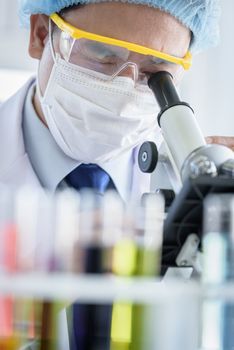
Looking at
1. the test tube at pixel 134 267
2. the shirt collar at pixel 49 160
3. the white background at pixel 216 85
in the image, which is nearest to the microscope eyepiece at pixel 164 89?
the shirt collar at pixel 49 160

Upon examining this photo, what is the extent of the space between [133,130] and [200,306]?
764mm

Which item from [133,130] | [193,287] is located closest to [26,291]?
[193,287]

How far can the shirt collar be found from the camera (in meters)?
1.43

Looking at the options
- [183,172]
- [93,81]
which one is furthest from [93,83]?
[183,172]

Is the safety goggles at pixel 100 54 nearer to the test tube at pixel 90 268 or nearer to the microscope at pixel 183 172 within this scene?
the microscope at pixel 183 172

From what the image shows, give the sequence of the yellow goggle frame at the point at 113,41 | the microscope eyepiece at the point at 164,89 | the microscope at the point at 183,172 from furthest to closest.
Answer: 1. the yellow goggle frame at the point at 113,41
2. the microscope eyepiece at the point at 164,89
3. the microscope at the point at 183,172

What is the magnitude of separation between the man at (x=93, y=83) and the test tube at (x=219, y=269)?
619 millimetres

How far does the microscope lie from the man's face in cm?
14

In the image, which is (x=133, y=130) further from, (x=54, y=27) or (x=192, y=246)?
(x=192, y=246)

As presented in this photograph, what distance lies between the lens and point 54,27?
1.41 m

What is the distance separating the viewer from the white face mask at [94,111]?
1.33 metres

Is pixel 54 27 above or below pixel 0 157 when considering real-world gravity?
above

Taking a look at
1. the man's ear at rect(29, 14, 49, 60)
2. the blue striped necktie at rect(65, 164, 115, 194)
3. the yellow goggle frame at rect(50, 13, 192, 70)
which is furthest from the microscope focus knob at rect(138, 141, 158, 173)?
the man's ear at rect(29, 14, 49, 60)

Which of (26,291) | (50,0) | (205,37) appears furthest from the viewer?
(205,37)
